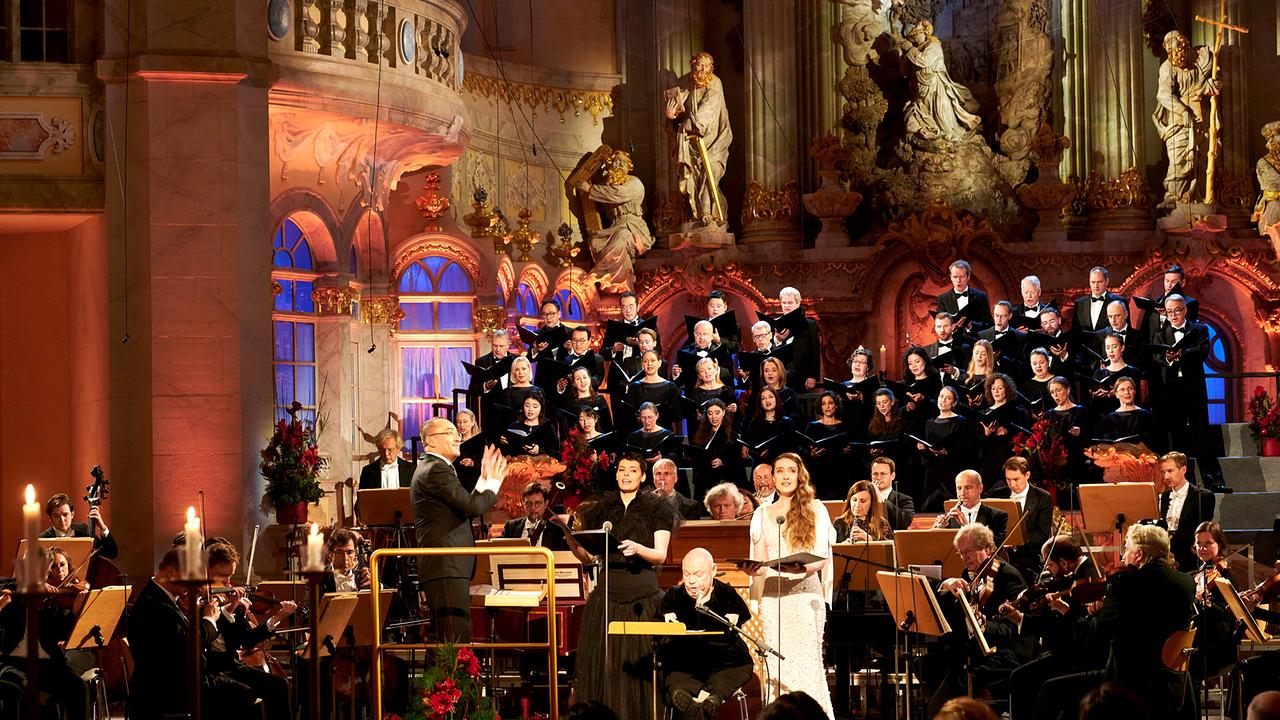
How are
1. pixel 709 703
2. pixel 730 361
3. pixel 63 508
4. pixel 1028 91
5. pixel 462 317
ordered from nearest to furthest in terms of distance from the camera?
1. pixel 709 703
2. pixel 63 508
3. pixel 730 361
4. pixel 462 317
5. pixel 1028 91

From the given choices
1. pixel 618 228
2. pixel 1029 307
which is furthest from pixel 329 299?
pixel 1029 307

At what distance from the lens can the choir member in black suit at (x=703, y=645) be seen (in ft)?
27.8

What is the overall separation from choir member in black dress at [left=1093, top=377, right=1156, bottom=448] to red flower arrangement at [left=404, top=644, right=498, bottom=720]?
8.02m

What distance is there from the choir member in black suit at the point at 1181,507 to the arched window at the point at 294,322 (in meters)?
8.48

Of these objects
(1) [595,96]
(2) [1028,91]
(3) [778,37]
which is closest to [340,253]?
(1) [595,96]

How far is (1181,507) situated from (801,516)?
176 inches

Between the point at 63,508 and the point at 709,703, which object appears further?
the point at 63,508

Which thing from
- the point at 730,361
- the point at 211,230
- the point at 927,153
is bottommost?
the point at 730,361

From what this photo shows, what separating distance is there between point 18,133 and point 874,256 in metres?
9.34

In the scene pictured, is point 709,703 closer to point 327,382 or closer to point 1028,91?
point 327,382

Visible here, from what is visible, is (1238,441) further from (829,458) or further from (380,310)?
(380,310)

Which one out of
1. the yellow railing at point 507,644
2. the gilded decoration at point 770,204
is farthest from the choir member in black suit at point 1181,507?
the gilded decoration at point 770,204

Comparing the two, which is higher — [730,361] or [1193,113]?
[1193,113]

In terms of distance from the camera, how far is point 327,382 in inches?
694
